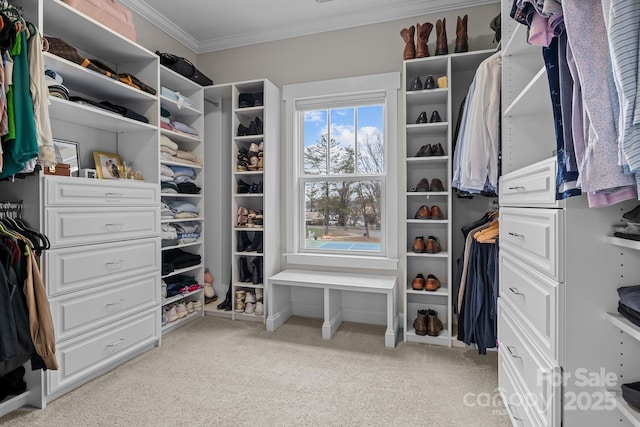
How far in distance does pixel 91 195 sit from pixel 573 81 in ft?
7.77

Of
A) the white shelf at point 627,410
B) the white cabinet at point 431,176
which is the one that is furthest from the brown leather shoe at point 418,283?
the white shelf at point 627,410

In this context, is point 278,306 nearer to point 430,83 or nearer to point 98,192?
point 98,192

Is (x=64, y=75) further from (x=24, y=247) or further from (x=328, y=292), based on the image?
(x=328, y=292)

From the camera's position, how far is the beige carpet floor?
5.72 feet

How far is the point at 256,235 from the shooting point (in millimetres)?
3211

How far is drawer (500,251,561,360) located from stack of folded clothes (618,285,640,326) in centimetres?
15

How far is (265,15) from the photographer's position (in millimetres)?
3082

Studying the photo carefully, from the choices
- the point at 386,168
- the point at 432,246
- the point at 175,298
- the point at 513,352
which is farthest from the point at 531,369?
the point at 175,298

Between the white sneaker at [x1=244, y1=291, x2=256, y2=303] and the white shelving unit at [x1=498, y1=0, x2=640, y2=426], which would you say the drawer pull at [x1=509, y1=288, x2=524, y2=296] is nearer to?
the white shelving unit at [x1=498, y1=0, x2=640, y2=426]

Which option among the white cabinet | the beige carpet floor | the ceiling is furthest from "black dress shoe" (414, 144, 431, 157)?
the beige carpet floor

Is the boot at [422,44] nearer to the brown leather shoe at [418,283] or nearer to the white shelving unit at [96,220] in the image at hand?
the brown leather shoe at [418,283]

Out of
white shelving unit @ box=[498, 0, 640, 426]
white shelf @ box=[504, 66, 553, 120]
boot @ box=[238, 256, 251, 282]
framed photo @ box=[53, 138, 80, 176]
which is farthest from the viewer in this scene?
boot @ box=[238, 256, 251, 282]

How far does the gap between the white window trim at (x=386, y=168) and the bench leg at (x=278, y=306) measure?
303 millimetres

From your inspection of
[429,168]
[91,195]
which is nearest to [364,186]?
[429,168]
